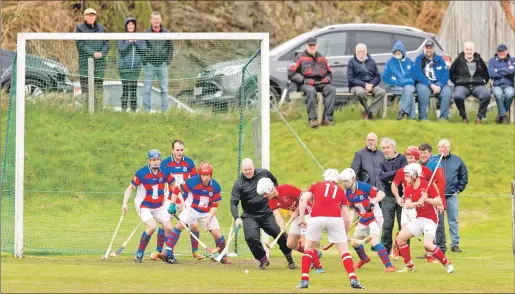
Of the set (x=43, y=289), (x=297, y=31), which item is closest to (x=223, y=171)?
(x=297, y=31)

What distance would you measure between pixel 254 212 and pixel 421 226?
8.14 feet

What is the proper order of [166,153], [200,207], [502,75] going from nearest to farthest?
[200,207], [502,75], [166,153]

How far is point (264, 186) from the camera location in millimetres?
18797

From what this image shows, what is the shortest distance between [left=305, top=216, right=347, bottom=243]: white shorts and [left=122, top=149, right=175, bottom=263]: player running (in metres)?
4.07

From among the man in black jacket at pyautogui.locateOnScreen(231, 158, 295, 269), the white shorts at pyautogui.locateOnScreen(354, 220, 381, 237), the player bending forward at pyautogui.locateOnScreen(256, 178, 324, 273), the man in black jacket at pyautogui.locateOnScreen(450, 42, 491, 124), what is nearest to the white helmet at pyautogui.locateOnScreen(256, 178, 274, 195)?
the player bending forward at pyautogui.locateOnScreen(256, 178, 324, 273)

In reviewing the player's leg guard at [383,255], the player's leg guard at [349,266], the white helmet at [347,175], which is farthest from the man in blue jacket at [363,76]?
the player's leg guard at [349,266]

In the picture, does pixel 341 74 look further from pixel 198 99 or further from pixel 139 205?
pixel 139 205

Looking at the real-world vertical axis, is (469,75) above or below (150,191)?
above

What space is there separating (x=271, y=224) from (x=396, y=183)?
1912mm

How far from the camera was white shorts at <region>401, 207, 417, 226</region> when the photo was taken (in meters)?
19.2

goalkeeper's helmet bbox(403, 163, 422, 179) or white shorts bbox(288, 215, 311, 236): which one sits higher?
goalkeeper's helmet bbox(403, 163, 422, 179)

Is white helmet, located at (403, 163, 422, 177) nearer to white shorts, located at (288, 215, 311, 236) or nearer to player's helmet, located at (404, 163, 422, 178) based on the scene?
player's helmet, located at (404, 163, 422, 178)

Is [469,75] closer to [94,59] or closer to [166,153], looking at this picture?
[166,153]

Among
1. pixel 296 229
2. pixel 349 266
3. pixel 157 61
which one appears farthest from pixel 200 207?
pixel 157 61
